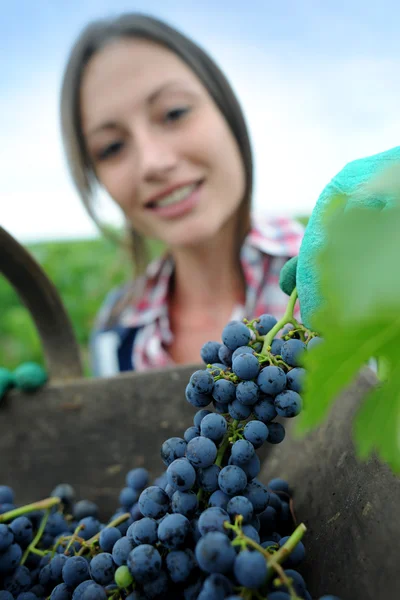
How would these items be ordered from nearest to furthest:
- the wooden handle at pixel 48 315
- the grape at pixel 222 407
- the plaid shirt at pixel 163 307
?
1. the grape at pixel 222 407
2. the wooden handle at pixel 48 315
3. the plaid shirt at pixel 163 307

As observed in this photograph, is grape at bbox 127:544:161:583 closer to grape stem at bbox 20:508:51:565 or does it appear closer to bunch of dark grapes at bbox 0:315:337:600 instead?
bunch of dark grapes at bbox 0:315:337:600

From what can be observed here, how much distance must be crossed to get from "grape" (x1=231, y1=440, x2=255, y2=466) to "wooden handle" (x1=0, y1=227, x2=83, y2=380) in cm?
56

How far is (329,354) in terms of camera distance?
0.75 feet

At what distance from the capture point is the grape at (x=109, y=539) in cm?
45

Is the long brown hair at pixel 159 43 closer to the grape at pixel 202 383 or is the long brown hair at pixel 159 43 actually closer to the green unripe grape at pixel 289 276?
the green unripe grape at pixel 289 276

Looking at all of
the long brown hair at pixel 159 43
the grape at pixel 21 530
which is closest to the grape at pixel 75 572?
the grape at pixel 21 530

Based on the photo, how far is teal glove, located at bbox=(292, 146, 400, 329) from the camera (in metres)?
0.40

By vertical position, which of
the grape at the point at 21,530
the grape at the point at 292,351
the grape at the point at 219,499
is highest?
the grape at the point at 292,351

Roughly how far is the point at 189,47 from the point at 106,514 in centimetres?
157

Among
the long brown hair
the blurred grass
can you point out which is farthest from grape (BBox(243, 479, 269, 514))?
the blurred grass

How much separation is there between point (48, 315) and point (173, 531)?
622 millimetres

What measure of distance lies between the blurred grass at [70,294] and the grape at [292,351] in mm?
2160

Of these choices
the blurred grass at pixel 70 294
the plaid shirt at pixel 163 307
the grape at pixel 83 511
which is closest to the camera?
the grape at pixel 83 511

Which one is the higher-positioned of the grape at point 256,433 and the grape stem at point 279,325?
the grape stem at point 279,325
